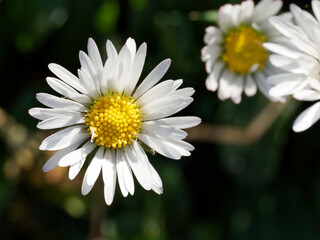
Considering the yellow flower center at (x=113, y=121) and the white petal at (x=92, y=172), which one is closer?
the white petal at (x=92, y=172)

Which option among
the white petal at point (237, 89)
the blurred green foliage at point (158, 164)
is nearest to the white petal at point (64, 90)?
the white petal at point (237, 89)

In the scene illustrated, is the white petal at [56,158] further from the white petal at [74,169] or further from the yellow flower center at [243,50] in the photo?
the yellow flower center at [243,50]

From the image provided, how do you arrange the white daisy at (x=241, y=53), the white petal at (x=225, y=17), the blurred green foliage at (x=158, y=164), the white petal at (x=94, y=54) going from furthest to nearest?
the blurred green foliage at (x=158, y=164)
the white daisy at (x=241, y=53)
the white petal at (x=225, y=17)
the white petal at (x=94, y=54)

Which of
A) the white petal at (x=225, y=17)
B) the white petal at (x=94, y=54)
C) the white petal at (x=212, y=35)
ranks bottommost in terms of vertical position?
the white petal at (x=94, y=54)

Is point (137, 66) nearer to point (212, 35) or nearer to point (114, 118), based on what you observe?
point (114, 118)

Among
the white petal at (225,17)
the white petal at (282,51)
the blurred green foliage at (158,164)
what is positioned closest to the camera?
the white petal at (282,51)

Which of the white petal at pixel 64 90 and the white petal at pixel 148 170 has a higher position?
the white petal at pixel 64 90

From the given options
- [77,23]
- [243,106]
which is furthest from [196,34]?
[77,23]
